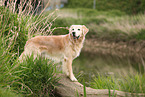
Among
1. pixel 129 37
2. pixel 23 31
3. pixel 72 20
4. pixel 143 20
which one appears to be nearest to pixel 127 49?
pixel 129 37

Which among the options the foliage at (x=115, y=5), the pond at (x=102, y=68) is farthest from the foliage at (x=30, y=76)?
the foliage at (x=115, y=5)

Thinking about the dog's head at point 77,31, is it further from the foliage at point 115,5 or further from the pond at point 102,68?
the foliage at point 115,5

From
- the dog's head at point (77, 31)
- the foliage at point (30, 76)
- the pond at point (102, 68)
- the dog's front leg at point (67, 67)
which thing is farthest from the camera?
the pond at point (102, 68)

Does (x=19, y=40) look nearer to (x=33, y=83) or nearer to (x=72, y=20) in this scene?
(x=33, y=83)

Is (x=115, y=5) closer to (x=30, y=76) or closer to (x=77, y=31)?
(x=77, y=31)

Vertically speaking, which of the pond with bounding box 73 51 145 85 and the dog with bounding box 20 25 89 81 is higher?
the dog with bounding box 20 25 89 81

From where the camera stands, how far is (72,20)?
1556 centimetres

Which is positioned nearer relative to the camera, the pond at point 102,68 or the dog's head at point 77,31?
the dog's head at point 77,31

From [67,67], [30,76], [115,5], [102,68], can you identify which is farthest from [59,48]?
[115,5]

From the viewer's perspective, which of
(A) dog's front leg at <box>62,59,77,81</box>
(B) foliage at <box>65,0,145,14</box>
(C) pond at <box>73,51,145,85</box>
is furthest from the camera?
(B) foliage at <box>65,0,145,14</box>

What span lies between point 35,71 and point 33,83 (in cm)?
20

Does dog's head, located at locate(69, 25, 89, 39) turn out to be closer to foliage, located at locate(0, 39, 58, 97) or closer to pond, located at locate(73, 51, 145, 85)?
foliage, located at locate(0, 39, 58, 97)

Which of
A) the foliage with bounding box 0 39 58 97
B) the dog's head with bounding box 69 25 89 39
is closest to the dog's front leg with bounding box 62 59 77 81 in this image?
the foliage with bounding box 0 39 58 97

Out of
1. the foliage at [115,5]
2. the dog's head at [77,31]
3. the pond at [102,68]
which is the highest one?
the foliage at [115,5]
